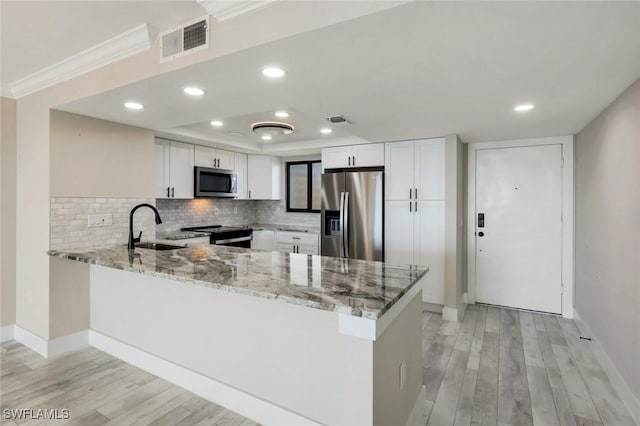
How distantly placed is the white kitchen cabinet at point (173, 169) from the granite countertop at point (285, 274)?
5.63ft

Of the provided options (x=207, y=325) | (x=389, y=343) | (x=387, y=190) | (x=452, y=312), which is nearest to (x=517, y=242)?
(x=452, y=312)

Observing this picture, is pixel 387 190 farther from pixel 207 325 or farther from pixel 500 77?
pixel 207 325

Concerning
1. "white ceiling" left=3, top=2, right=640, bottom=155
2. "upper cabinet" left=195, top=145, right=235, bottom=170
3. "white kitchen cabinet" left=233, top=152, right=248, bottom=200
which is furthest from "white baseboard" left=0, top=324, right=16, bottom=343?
"white kitchen cabinet" left=233, top=152, right=248, bottom=200

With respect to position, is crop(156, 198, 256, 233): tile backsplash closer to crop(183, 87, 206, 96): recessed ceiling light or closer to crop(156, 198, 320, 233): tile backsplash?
crop(156, 198, 320, 233): tile backsplash

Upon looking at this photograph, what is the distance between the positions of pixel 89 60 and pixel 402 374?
2.89m

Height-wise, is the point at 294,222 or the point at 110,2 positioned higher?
the point at 110,2

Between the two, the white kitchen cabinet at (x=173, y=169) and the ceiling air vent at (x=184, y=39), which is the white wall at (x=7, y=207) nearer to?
the white kitchen cabinet at (x=173, y=169)

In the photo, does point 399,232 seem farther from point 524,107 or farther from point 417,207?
point 524,107

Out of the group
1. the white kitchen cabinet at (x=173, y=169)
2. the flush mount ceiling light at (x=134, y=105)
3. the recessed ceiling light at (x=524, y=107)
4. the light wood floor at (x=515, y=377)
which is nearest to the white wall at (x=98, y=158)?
the flush mount ceiling light at (x=134, y=105)

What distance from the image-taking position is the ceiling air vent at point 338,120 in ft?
9.61

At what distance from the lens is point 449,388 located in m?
2.39

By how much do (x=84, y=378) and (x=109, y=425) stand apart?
0.73 metres

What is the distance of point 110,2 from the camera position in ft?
5.55

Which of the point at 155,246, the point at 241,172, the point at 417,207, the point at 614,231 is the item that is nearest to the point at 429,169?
the point at 417,207
